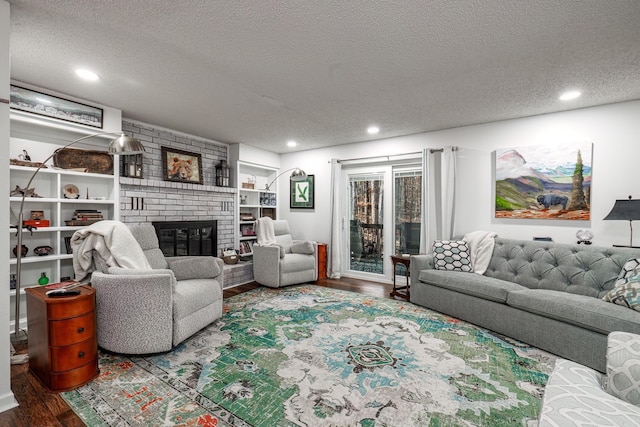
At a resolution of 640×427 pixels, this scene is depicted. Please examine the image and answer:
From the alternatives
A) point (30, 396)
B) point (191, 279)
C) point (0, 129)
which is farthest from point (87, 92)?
point (30, 396)

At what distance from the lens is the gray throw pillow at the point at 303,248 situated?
495cm

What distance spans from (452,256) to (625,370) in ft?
8.16

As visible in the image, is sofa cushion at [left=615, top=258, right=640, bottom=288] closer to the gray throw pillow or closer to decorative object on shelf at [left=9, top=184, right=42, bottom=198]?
the gray throw pillow

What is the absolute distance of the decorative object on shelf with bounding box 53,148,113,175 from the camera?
3.23 m

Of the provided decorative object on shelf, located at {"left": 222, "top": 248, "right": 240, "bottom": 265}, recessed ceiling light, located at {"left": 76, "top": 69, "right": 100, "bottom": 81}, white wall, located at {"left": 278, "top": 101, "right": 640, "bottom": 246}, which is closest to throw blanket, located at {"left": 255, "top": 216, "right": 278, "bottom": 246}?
decorative object on shelf, located at {"left": 222, "top": 248, "right": 240, "bottom": 265}

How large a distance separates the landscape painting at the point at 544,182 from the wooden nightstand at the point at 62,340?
446 centimetres

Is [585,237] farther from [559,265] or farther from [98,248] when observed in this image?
[98,248]

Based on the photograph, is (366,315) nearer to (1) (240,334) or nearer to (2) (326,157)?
(1) (240,334)

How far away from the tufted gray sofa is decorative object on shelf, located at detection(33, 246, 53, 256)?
411 centimetres

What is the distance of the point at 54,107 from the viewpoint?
9.98ft

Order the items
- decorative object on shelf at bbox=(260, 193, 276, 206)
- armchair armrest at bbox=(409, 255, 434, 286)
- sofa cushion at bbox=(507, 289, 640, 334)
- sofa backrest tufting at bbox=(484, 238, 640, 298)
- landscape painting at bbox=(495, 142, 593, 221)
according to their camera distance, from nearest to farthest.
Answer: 1. sofa cushion at bbox=(507, 289, 640, 334)
2. sofa backrest tufting at bbox=(484, 238, 640, 298)
3. landscape painting at bbox=(495, 142, 593, 221)
4. armchair armrest at bbox=(409, 255, 434, 286)
5. decorative object on shelf at bbox=(260, 193, 276, 206)

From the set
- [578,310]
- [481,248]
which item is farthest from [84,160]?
[578,310]

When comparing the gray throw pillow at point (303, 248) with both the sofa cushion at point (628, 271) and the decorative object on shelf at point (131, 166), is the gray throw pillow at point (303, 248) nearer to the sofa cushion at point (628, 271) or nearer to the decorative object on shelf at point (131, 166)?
the decorative object on shelf at point (131, 166)

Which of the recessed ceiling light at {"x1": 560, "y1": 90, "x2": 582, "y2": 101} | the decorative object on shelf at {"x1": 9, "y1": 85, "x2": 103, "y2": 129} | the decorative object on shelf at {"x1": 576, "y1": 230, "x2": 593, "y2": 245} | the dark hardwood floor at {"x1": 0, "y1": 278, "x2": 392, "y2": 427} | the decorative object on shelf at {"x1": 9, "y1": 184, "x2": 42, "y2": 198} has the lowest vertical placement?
the dark hardwood floor at {"x1": 0, "y1": 278, "x2": 392, "y2": 427}
